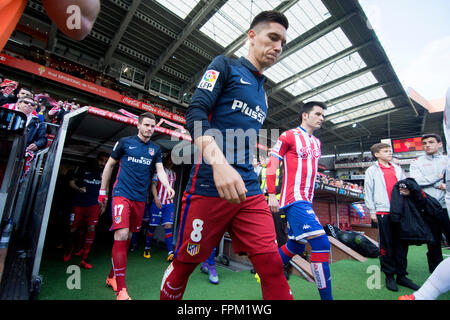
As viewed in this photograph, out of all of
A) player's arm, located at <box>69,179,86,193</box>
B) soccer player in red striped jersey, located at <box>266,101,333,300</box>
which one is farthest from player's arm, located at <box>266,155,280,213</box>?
player's arm, located at <box>69,179,86,193</box>

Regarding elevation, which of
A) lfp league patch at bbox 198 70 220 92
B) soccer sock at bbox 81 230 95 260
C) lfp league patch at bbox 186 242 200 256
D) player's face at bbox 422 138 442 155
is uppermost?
player's face at bbox 422 138 442 155

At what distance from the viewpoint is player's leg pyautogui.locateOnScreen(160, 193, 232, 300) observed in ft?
3.85

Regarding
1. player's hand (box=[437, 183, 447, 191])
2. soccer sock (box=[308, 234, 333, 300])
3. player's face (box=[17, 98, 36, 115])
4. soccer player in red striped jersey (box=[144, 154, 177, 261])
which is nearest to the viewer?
soccer sock (box=[308, 234, 333, 300])

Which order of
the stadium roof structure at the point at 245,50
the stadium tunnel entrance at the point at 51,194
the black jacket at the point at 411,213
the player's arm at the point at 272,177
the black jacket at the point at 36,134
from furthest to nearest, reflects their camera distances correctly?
the stadium roof structure at the point at 245,50 < the black jacket at the point at 36,134 < the black jacket at the point at 411,213 < the player's arm at the point at 272,177 < the stadium tunnel entrance at the point at 51,194

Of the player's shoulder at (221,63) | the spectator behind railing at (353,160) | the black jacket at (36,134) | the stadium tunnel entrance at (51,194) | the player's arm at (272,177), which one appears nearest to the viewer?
the player's shoulder at (221,63)

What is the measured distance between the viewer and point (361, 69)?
16141mm

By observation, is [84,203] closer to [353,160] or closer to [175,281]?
[175,281]

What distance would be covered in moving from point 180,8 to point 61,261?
47.2 feet

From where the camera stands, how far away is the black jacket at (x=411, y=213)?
262 cm

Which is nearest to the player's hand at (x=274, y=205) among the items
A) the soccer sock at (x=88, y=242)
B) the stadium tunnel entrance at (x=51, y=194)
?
the stadium tunnel entrance at (x=51, y=194)

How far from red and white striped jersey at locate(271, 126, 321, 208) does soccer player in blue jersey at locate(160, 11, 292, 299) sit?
3.74 feet

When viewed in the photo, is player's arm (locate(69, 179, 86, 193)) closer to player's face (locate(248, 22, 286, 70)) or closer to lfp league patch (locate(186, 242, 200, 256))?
lfp league patch (locate(186, 242, 200, 256))

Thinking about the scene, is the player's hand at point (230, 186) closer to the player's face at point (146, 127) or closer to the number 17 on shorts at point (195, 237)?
the number 17 on shorts at point (195, 237)

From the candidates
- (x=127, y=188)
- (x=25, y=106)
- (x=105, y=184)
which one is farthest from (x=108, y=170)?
(x=25, y=106)
